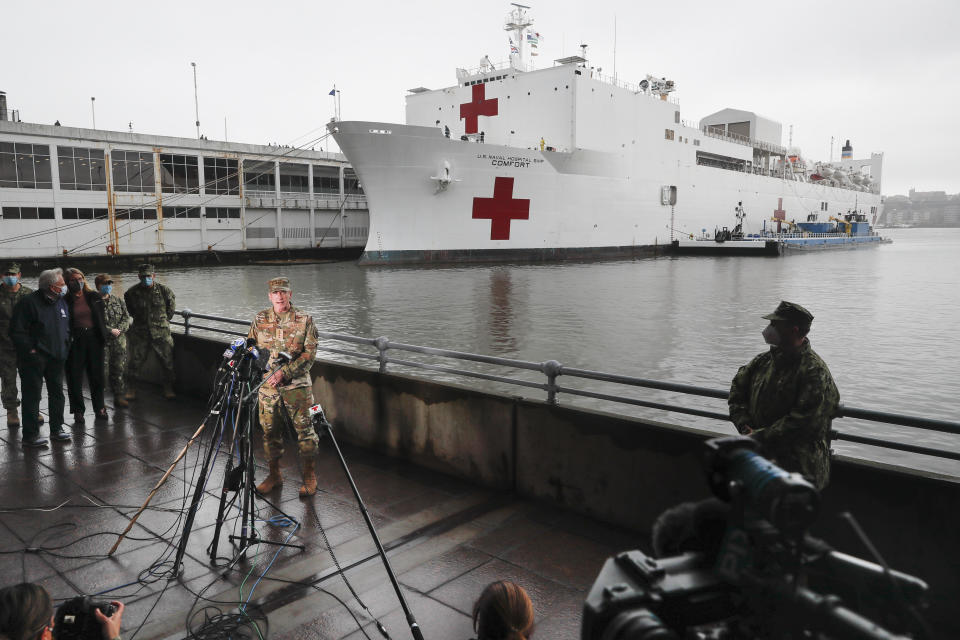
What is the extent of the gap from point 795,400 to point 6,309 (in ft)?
21.2

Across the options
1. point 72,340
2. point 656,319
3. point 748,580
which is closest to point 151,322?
point 72,340

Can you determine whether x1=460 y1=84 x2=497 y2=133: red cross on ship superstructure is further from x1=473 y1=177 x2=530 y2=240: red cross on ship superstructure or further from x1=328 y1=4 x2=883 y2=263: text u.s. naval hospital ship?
x1=473 y1=177 x2=530 y2=240: red cross on ship superstructure

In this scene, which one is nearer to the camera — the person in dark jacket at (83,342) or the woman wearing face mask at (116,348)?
the person in dark jacket at (83,342)

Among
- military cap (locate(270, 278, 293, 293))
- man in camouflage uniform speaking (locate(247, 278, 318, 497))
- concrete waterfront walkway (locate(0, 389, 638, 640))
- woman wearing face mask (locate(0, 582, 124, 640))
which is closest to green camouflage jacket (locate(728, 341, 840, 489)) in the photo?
concrete waterfront walkway (locate(0, 389, 638, 640))

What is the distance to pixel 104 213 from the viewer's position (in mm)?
32188

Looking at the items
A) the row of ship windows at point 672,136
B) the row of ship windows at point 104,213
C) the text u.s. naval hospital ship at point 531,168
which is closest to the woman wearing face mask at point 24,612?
the text u.s. naval hospital ship at point 531,168

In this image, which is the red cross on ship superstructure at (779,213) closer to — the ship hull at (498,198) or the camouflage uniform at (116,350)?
the ship hull at (498,198)

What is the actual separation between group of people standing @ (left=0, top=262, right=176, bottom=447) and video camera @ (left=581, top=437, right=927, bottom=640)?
583 cm

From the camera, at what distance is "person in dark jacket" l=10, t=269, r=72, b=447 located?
533 centimetres

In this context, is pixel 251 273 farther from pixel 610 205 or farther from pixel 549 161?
pixel 610 205

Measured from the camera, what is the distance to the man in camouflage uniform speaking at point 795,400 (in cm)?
282

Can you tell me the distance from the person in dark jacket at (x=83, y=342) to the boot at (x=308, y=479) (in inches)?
123

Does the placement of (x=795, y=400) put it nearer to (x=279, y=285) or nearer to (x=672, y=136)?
(x=279, y=285)

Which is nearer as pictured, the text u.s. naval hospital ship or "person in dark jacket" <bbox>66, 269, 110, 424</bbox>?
"person in dark jacket" <bbox>66, 269, 110, 424</bbox>
